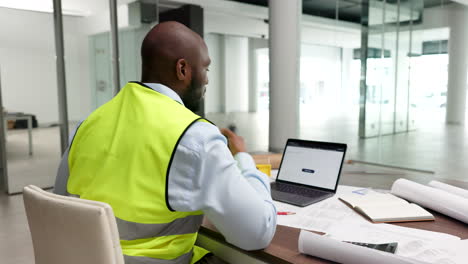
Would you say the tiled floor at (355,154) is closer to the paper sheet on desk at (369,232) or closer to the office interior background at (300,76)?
the office interior background at (300,76)

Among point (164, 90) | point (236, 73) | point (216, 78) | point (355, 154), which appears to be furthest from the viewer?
point (236, 73)

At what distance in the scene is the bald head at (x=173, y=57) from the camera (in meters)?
1.21

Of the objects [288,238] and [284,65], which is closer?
Result: [288,238]

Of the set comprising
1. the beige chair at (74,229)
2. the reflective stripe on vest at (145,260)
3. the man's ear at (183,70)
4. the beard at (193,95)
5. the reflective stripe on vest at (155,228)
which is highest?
the man's ear at (183,70)

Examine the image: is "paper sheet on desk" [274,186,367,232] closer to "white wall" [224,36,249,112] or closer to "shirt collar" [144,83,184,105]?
"shirt collar" [144,83,184,105]

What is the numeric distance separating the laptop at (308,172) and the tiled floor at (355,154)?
2.43 m

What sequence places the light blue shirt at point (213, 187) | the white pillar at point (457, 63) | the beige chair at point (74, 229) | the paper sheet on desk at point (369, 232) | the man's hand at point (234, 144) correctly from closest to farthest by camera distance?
1. the beige chair at point (74, 229)
2. the light blue shirt at point (213, 187)
3. the paper sheet on desk at point (369, 232)
4. the man's hand at point (234, 144)
5. the white pillar at point (457, 63)

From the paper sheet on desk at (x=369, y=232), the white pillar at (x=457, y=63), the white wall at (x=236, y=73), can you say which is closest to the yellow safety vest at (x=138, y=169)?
the paper sheet on desk at (x=369, y=232)

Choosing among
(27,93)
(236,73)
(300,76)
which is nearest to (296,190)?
(300,76)

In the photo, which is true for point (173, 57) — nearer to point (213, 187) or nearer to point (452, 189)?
point (213, 187)

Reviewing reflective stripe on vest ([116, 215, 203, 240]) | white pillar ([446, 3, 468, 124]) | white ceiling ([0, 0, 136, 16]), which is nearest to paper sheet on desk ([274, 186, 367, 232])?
reflective stripe on vest ([116, 215, 203, 240])

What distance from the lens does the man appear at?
101 cm

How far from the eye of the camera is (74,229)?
2.99ft

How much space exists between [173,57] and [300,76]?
434 centimetres
